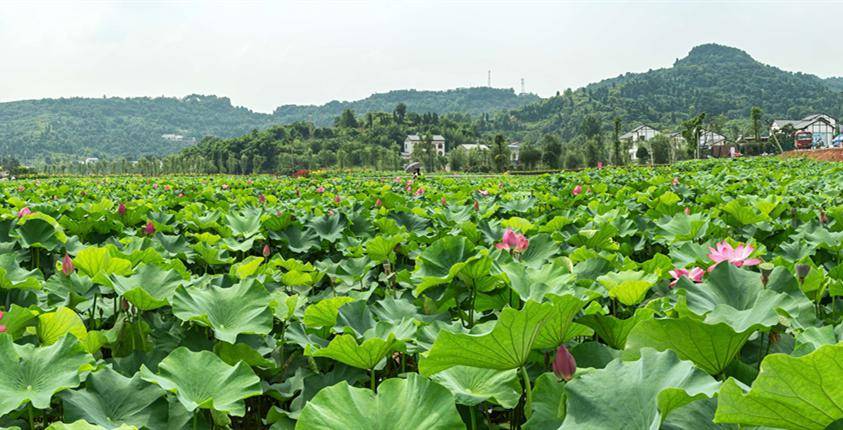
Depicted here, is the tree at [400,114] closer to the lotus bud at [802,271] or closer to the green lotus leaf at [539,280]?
the green lotus leaf at [539,280]

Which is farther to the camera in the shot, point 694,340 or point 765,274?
point 765,274

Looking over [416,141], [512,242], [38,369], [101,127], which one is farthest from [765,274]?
[101,127]

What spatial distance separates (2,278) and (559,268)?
1.48m

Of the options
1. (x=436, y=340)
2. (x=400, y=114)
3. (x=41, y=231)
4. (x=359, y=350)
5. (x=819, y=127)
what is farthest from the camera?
(x=400, y=114)

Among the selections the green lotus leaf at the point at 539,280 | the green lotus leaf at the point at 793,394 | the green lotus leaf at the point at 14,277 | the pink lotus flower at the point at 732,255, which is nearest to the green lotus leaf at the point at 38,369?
the green lotus leaf at the point at 14,277

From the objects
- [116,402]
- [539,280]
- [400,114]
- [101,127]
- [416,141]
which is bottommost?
[116,402]

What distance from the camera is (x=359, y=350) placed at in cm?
111

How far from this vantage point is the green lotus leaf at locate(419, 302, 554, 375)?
88 centimetres

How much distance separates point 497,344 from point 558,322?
6.0 inches

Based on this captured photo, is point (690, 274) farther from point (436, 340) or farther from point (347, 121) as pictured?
point (347, 121)

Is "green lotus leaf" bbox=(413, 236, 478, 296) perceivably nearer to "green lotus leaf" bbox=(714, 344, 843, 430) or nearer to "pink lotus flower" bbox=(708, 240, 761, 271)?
"pink lotus flower" bbox=(708, 240, 761, 271)

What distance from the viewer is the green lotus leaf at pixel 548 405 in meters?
0.87

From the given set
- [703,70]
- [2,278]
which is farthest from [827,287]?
[703,70]

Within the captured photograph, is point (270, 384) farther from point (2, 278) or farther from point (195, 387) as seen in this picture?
point (2, 278)
